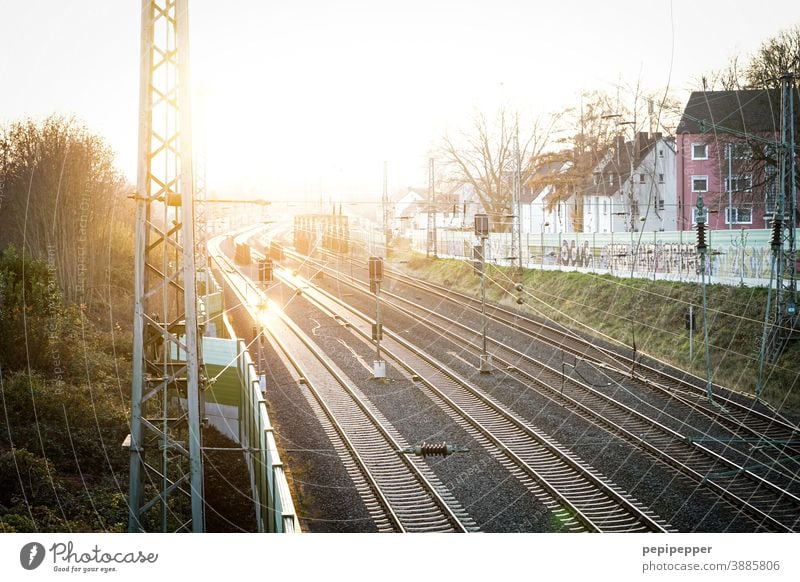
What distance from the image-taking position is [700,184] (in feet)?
39.4

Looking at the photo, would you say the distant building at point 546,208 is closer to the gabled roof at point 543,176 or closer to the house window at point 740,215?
the gabled roof at point 543,176

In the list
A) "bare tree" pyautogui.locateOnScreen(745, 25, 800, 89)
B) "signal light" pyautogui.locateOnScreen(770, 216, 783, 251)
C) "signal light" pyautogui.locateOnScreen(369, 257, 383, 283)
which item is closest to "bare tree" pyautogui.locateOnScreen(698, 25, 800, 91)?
"bare tree" pyautogui.locateOnScreen(745, 25, 800, 89)

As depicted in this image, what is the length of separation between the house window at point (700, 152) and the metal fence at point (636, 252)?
1344 millimetres

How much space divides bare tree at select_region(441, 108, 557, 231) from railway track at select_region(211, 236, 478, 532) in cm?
337

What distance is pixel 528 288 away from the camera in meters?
16.0

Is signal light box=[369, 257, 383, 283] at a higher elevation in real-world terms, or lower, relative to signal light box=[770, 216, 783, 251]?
lower

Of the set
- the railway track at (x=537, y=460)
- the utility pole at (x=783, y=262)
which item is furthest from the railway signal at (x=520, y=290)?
the utility pole at (x=783, y=262)

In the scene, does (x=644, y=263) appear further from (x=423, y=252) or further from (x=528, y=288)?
(x=423, y=252)

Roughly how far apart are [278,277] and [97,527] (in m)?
13.9

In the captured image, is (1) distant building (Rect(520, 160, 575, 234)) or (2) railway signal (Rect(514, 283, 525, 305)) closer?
(2) railway signal (Rect(514, 283, 525, 305))

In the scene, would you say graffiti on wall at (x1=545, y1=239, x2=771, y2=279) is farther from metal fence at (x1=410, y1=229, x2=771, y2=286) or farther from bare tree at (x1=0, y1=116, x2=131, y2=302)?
bare tree at (x1=0, y1=116, x2=131, y2=302)

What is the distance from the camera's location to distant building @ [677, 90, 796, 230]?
979cm
